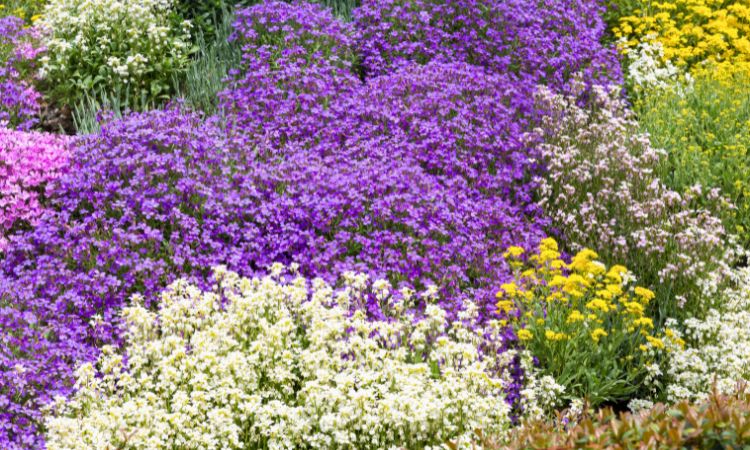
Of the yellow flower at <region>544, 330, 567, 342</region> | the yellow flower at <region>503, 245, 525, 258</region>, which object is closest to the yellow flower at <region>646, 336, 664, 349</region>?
the yellow flower at <region>544, 330, 567, 342</region>

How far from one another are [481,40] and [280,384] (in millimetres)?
5435

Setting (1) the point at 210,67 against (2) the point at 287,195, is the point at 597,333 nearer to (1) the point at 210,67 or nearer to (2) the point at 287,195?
(2) the point at 287,195

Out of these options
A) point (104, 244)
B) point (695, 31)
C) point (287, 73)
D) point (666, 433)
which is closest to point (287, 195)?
point (104, 244)

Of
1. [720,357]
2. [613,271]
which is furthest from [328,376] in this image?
[720,357]

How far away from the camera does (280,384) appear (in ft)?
16.0

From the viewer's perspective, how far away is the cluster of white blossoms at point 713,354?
5684mm

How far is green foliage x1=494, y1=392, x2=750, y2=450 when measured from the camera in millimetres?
3465

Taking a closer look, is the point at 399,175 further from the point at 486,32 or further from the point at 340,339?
the point at 486,32

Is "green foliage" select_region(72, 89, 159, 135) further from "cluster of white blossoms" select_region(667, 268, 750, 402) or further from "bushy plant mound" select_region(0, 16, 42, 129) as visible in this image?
"cluster of white blossoms" select_region(667, 268, 750, 402)

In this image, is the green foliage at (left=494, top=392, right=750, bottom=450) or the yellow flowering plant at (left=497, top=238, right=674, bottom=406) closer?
the green foliage at (left=494, top=392, right=750, bottom=450)

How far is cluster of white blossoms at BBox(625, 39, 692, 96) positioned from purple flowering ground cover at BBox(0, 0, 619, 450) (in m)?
1.22

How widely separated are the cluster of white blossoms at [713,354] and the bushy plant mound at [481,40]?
348 centimetres

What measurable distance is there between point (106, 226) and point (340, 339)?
2.15 meters

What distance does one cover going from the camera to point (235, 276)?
5555 millimetres
